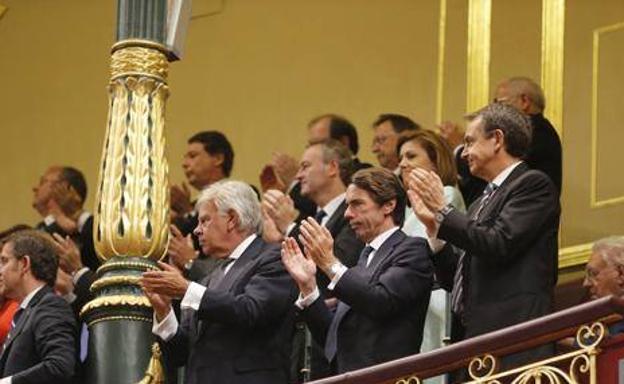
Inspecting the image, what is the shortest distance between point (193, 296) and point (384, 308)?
866mm

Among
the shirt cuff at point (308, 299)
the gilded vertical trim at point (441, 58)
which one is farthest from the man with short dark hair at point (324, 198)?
the gilded vertical trim at point (441, 58)

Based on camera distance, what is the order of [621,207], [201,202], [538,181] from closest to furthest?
1. [538,181]
2. [201,202]
3. [621,207]

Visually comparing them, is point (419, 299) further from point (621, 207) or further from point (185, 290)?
point (621, 207)

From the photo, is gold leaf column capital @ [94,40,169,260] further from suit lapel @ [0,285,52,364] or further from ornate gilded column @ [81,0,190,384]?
suit lapel @ [0,285,52,364]

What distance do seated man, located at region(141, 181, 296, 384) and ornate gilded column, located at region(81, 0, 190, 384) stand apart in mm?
282

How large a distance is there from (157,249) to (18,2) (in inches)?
228

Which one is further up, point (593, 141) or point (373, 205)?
point (593, 141)

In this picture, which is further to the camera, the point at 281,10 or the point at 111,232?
the point at 281,10

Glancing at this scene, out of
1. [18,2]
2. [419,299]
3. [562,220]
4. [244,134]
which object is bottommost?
[419,299]

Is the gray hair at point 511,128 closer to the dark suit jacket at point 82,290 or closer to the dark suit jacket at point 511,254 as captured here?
the dark suit jacket at point 511,254

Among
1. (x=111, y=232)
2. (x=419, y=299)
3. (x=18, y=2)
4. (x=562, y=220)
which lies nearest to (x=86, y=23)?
(x=18, y=2)

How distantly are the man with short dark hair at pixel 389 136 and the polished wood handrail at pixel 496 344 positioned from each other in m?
3.03

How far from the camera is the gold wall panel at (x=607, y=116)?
12.2 metres

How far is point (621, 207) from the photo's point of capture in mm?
12117
